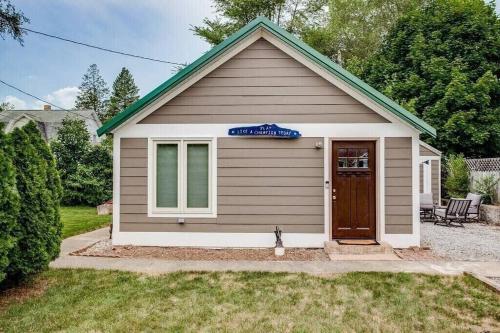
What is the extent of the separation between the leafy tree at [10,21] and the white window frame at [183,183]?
18.5ft

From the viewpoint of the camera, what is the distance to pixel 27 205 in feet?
15.0

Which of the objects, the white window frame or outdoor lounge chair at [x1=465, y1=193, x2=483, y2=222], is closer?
the white window frame

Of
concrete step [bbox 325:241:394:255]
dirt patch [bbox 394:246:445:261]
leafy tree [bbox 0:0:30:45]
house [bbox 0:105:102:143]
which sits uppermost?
house [bbox 0:105:102:143]

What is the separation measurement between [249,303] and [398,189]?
440 centimetres

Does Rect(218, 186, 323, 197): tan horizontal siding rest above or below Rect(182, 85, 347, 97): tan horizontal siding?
below

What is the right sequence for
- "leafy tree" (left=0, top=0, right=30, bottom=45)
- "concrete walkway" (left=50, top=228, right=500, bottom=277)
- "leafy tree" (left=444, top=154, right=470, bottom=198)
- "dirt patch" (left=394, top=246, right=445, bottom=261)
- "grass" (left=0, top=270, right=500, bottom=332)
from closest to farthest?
"grass" (left=0, top=270, right=500, bottom=332) → "concrete walkway" (left=50, top=228, right=500, bottom=277) → "dirt patch" (left=394, top=246, right=445, bottom=261) → "leafy tree" (left=0, top=0, right=30, bottom=45) → "leafy tree" (left=444, top=154, right=470, bottom=198)

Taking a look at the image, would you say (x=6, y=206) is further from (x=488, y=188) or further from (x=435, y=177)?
(x=435, y=177)

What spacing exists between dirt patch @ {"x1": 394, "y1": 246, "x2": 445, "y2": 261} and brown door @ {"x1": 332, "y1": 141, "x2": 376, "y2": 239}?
2.25ft

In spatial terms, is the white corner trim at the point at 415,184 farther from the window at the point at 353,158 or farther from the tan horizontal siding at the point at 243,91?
the tan horizontal siding at the point at 243,91

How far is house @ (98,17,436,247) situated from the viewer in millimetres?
7137

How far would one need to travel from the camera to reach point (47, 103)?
117 ft

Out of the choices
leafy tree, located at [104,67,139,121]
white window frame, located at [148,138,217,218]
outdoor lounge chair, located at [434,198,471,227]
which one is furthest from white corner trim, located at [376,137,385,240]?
leafy tree, located at [104,67,139,121]

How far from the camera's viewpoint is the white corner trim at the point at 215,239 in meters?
7.16

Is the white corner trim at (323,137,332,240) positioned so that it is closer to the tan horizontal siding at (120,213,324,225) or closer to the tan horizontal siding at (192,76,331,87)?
the tan horizontal siding at (120,213,324,225)
